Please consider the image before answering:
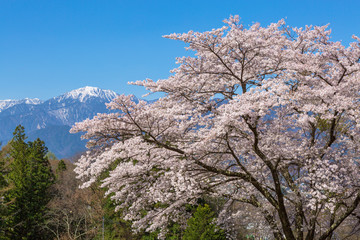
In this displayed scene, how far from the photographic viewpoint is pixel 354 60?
7934 mm

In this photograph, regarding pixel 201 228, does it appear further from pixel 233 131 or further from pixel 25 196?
pixel 25 196

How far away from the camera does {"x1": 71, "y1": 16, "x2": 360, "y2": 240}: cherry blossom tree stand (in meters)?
7.33

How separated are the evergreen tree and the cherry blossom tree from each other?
2266 centimetres

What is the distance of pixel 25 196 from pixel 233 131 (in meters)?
26.4

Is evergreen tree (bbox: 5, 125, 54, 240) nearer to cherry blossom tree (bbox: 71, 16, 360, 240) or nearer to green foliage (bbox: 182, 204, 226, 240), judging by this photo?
green foliage (bbox: 182, 204, 226, 240)

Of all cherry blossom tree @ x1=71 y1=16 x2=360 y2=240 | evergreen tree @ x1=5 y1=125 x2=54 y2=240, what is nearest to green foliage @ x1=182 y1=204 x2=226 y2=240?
cherry blossom tree @ x1=71 y1=16 x2=360 y2=240

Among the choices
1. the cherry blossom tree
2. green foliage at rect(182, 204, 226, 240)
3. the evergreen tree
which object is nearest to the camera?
the cherry blossom tree

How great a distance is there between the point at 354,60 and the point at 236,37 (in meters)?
3.14

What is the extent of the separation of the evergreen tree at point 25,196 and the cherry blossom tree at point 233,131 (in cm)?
2266

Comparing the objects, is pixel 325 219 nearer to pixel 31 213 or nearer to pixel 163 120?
pixel 163 120

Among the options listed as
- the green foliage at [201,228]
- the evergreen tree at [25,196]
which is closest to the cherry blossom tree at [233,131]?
the green foliage at [201,228]

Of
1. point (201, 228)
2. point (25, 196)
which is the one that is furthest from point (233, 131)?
point (25, 196)

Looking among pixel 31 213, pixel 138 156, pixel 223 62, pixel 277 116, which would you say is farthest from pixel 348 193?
pixel 31 213

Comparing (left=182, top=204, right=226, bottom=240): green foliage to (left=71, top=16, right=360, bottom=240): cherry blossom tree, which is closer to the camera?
(left=71, top=16, right=360, bottom=240): cherry blossom tree
